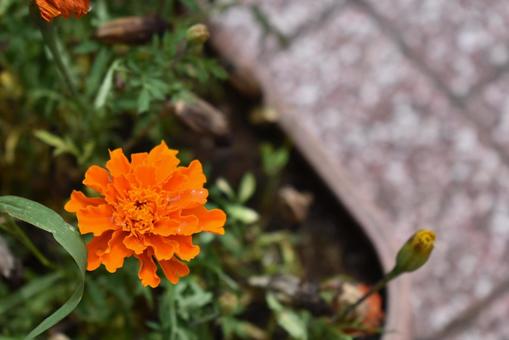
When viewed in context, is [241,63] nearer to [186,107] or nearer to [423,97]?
[186,107]

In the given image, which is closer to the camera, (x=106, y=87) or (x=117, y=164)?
(x=117, y=164)

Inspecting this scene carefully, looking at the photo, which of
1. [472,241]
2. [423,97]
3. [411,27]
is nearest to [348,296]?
[472,241]

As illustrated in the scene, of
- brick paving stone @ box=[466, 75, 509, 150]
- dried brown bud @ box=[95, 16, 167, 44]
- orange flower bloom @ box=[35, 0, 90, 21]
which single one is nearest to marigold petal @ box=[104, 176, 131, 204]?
orange flower bloom @ box=[35, 0, 90, 21]

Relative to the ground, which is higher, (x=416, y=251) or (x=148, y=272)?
(x=148, y=272)

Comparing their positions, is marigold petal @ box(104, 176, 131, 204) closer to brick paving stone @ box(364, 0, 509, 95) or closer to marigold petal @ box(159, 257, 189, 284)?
marigold petal @ box(159, 257, 189, 284)

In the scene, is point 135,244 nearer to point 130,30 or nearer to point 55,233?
point 55,233

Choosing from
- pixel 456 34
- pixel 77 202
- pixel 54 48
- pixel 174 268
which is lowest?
pixel 456 34

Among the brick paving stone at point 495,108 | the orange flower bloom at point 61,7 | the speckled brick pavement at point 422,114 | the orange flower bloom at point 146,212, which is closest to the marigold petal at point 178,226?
the orange flower bloom at point 146,212

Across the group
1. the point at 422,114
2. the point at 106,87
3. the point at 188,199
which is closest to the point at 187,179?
the point at 188,199
